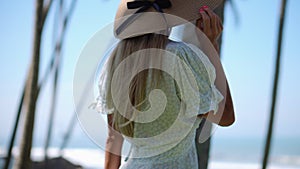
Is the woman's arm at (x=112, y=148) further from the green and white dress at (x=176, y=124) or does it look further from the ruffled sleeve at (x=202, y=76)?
the ruffled sleeve at (x=202, y=76)

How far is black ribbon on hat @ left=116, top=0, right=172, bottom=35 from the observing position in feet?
5.11

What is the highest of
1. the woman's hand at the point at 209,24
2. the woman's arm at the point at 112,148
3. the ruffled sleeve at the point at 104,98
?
the woman's hand at the point at 209,24

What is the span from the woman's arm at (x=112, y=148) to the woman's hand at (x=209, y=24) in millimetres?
376

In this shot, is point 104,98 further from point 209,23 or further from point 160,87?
point 209,23

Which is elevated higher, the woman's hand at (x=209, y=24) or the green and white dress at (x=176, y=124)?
the woman's hand at (x=209, y=24)

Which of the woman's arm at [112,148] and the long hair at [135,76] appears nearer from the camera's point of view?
the long hair at [135,76]

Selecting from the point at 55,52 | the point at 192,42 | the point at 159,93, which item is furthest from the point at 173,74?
the point at 55,52

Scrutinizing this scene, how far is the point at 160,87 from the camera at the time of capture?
1495 millimetres

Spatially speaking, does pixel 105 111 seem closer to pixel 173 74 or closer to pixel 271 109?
pixel 173 74

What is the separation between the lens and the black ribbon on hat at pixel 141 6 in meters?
1.56

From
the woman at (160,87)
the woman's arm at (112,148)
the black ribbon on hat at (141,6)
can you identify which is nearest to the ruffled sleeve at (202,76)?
the woman at (160,87)

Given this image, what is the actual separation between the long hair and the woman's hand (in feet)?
0.40

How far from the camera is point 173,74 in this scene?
1483mm

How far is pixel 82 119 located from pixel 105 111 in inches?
2.8
